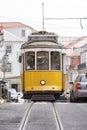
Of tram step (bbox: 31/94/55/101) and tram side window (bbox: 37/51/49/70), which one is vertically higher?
tram side window (bbox: 37/51/49/70)

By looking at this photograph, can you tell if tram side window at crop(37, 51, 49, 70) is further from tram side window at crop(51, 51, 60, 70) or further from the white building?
the white building

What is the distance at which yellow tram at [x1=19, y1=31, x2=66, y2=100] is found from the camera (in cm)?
2952

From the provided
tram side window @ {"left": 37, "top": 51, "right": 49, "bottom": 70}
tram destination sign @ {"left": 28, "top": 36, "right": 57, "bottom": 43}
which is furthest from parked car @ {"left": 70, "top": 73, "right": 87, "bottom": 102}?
tram destination sign @ {"left": 28, "top": 36, "right": 57, "bottom": 43}

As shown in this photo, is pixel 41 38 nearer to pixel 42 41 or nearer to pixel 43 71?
pixel 42 41

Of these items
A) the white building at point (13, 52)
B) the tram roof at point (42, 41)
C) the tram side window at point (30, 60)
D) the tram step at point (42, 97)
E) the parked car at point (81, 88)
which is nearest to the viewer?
the parked car at point (81, 88)

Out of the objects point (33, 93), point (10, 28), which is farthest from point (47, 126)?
point (10, 28)

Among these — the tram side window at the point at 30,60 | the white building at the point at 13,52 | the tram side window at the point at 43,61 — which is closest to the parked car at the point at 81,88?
the tram side window at the point at 43,61

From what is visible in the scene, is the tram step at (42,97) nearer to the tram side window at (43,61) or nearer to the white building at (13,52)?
the tram side window at (43,61)

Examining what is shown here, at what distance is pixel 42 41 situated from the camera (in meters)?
31.1

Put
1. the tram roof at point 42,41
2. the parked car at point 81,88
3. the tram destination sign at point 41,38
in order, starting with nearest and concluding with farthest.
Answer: the parked car at point 81,88, the tram roof at point 42,41, the tram destination sign at point 41,38

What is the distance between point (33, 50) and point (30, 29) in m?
63.3

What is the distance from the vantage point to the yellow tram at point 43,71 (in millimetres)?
29516

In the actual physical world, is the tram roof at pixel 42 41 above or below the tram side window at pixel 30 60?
above

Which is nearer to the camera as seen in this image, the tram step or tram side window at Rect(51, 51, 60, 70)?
the tram step
